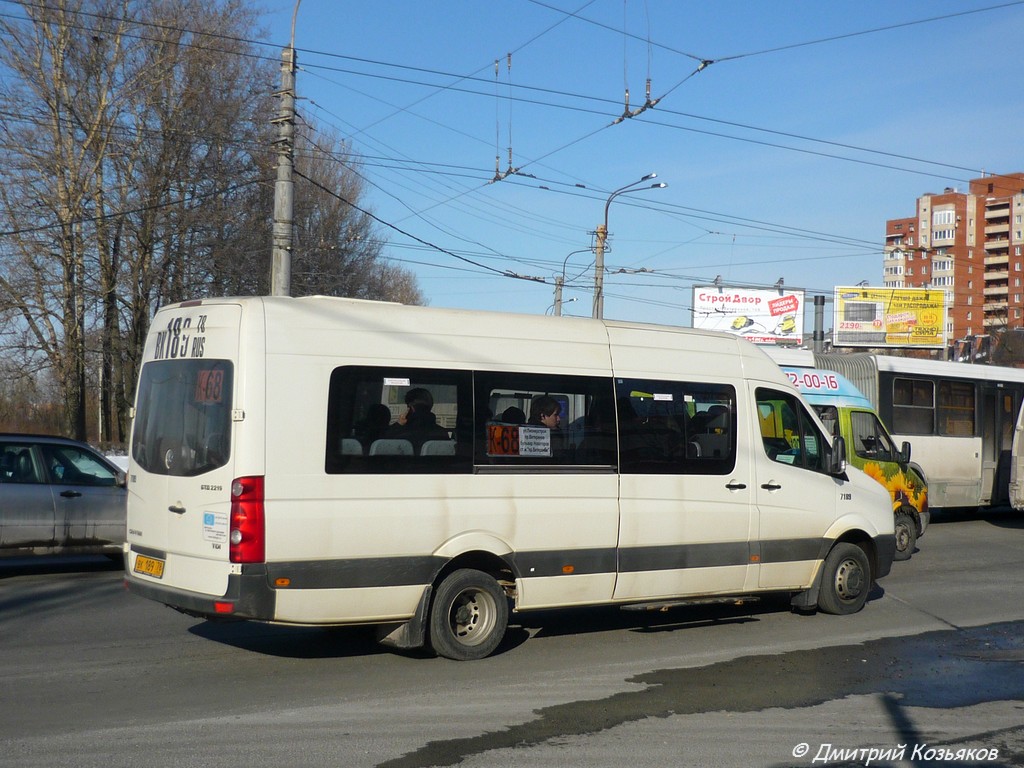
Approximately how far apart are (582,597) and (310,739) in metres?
3.05

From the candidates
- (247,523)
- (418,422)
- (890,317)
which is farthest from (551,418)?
(890,317)

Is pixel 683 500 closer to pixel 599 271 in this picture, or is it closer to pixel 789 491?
pixel 789 491

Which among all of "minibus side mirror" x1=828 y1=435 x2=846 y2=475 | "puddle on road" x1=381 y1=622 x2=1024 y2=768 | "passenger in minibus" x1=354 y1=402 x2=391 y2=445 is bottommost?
"puddle on road" x1=381 y1=622 x2=1024 y2=768

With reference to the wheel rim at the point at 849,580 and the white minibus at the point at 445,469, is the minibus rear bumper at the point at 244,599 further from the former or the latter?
the wheel rim at the point at 849,580

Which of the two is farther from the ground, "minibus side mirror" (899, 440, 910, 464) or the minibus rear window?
the minibus rear window

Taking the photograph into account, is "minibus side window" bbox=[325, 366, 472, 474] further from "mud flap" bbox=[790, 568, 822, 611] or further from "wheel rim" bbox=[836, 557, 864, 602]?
"wheel rim" bbox=[836, 557, 864, 602]

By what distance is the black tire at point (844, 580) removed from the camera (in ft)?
33.5

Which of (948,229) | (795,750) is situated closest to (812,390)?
(795,750)

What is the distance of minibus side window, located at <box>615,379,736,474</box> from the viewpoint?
348 inches

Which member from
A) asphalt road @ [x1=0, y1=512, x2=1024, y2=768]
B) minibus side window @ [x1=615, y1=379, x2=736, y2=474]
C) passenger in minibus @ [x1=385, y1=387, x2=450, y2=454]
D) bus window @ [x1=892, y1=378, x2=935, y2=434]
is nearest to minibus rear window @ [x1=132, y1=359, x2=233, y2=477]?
passenger in minibus @ [x1=385, y1=387, x2=450, y2=454]

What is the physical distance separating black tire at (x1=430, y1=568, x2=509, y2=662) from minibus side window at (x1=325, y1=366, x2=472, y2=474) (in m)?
0.83

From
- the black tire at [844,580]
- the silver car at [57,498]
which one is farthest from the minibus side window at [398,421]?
the silver car at [57,498]

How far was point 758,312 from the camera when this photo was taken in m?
53.9

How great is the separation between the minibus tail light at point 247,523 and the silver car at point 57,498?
597 centimetres
